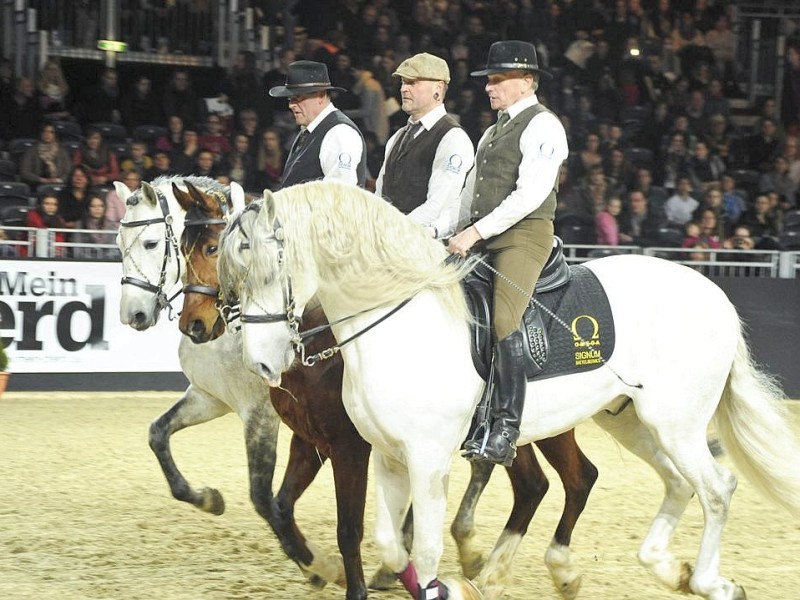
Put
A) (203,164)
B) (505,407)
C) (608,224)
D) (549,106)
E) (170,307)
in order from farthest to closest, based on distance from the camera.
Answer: (549,106), (608,224), (203,164), (170,307), (505,407)

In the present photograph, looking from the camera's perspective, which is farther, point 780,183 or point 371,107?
point 780,183

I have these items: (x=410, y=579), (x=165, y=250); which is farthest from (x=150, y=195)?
(x=410, y=579)

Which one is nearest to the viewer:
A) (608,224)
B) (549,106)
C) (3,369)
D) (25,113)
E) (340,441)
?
(340,441)

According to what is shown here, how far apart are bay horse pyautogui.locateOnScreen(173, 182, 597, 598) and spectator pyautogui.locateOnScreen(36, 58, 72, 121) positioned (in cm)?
799

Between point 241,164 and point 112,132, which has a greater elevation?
point 112,132

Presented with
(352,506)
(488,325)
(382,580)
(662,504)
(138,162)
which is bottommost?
(382,580)

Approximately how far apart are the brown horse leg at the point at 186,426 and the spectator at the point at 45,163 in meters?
6.28

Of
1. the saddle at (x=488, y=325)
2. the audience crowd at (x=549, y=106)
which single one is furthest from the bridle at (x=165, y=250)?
the audience crowd at (x=549, y=106)

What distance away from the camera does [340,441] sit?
16.2 feet

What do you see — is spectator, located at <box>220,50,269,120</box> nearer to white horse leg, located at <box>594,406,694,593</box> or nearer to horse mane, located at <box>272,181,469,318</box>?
white horse leg, located at <box>594,406,694,593</box>

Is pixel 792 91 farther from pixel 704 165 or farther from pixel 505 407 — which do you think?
pixel 505 407

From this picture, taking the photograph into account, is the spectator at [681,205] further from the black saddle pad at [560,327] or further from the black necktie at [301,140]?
the black saddle pad at [560,327]

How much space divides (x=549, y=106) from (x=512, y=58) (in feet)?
Answer: 33.7

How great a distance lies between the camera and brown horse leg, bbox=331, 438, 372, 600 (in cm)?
487
